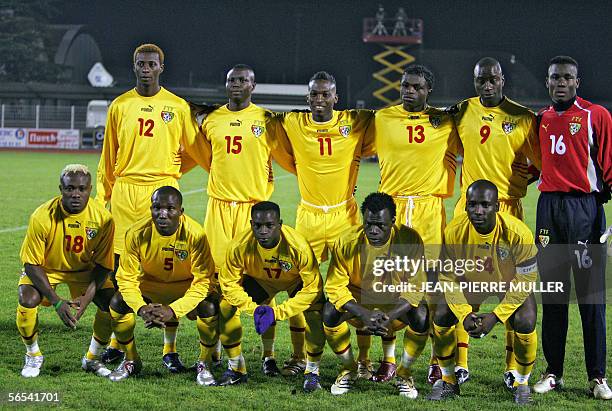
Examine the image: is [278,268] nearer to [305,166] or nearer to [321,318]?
[321,318]

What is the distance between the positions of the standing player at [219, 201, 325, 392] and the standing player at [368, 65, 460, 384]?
0.57 metres

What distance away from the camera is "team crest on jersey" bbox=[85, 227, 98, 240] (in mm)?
5383

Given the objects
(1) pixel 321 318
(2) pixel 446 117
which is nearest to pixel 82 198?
(1) pixel 321 318

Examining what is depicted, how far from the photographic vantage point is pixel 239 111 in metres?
5.77

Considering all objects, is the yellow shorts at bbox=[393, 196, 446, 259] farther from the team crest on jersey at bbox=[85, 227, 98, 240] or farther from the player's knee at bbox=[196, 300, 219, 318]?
the team crest on jersey at bbox=[85, 227, 98, 240]

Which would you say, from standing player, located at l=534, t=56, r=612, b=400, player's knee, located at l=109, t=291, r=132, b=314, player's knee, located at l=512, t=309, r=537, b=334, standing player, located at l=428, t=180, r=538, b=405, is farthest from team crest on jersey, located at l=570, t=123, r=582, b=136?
player's knee, located at l=109, t=291, r=132, b=314

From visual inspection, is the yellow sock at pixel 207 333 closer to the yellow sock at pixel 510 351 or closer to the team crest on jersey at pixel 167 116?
the team crest on jersey at pixel 167 116

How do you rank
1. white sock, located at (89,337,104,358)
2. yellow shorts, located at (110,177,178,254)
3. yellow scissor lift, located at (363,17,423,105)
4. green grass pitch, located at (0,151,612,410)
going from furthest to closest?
yellow scissor lift, located at (363,17,423,105), yellow shorts, located at (110,177,178,254), white sock, located at (89,337,104,358), green grass pitch, located at (0,151,612,410)

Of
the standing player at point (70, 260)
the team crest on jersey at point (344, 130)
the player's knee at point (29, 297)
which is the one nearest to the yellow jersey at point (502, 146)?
the team crest on jersey at point (344, 130)

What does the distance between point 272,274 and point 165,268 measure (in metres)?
0.69

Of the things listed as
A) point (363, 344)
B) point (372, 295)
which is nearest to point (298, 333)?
point (363, 344)

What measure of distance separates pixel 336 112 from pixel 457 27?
28.9 m

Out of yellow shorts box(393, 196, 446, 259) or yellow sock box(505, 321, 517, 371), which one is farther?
yellow shorts box(393, 196, 446, 259)

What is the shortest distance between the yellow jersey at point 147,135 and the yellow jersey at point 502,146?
1.95 metres
